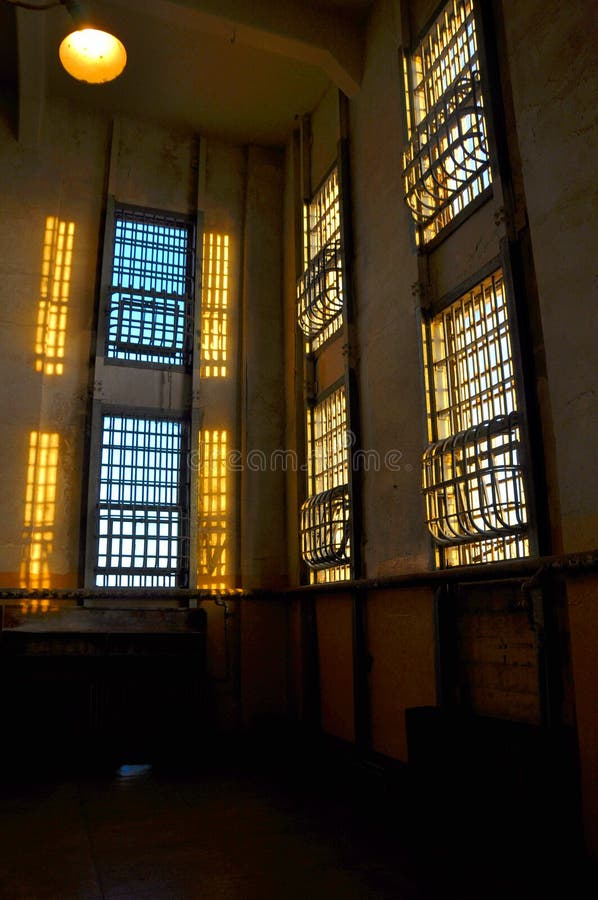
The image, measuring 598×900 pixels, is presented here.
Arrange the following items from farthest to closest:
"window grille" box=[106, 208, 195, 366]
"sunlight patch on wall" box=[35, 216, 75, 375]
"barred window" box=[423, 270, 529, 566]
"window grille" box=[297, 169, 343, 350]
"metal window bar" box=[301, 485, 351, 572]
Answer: "window grille" box=[106, 208, 195, 366]
"sunlight patch on wall" box=[35, 216, 75, 375]
"window grille" box=[297, 169, 343, 350]
"metal window bar" box=[301, 485, 351, 572]
"barred window" box=[423, 270, 529, 566]

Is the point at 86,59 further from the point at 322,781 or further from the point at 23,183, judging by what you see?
the point at 322,781

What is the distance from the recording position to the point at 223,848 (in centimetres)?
474

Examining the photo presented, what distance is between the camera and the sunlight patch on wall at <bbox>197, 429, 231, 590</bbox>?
364 inches

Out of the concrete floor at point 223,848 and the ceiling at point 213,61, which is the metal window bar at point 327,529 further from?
the ceiling at point 213,61

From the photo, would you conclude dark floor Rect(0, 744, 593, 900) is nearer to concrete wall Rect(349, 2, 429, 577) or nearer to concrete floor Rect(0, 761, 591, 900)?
concrete floor Rect(0, 761, 591, 900)

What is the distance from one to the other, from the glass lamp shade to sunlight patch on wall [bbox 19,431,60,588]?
15.8ft

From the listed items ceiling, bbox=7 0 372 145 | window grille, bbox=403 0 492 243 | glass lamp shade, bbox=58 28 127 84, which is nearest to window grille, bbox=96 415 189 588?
ceiling, bbox=7 0 372 145

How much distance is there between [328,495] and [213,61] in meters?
5.81

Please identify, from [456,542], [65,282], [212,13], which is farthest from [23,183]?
[456,542]

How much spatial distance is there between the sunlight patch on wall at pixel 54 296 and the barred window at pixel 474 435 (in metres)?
4.93

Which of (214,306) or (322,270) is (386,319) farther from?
(214,306)

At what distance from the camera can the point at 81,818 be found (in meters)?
5.52

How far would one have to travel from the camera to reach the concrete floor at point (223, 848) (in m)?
3.99

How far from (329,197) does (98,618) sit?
5800 millimetres
